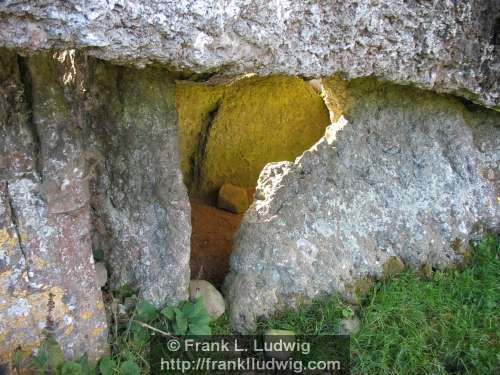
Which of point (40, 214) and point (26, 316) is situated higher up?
point (40, 214)

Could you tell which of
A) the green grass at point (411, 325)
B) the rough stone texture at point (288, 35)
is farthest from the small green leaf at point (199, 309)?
the rough stone texture at point (288, 35)

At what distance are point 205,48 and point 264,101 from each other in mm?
2211

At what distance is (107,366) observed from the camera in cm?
227

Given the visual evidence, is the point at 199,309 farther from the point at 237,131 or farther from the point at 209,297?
the point at 237,131

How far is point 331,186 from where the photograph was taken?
2.83 m

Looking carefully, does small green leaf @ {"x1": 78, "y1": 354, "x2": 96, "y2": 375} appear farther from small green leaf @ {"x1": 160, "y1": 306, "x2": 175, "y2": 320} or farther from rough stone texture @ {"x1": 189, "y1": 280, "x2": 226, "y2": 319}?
rough stone texture @ {"x1": 189, "y1": 280, "x2": 226, "y2": 319}

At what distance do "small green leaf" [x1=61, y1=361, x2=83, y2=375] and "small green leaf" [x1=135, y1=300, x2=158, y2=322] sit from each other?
397mm

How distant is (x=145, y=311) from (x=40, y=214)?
66 centimetres

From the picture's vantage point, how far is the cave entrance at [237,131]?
3869 mm

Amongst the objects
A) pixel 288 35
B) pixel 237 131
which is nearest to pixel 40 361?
pixel 288 35

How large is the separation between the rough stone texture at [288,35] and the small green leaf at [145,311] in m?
1.07

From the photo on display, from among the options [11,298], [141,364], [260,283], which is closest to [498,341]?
[260,283]

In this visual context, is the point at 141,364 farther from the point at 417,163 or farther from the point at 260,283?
the point at 417,163

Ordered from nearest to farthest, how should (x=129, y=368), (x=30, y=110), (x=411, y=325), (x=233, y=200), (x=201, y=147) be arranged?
(x=30, y=110)
(x=129, y=368)
(x=411, y=325)
(x=233, y=200)
(x=201, y=147)
